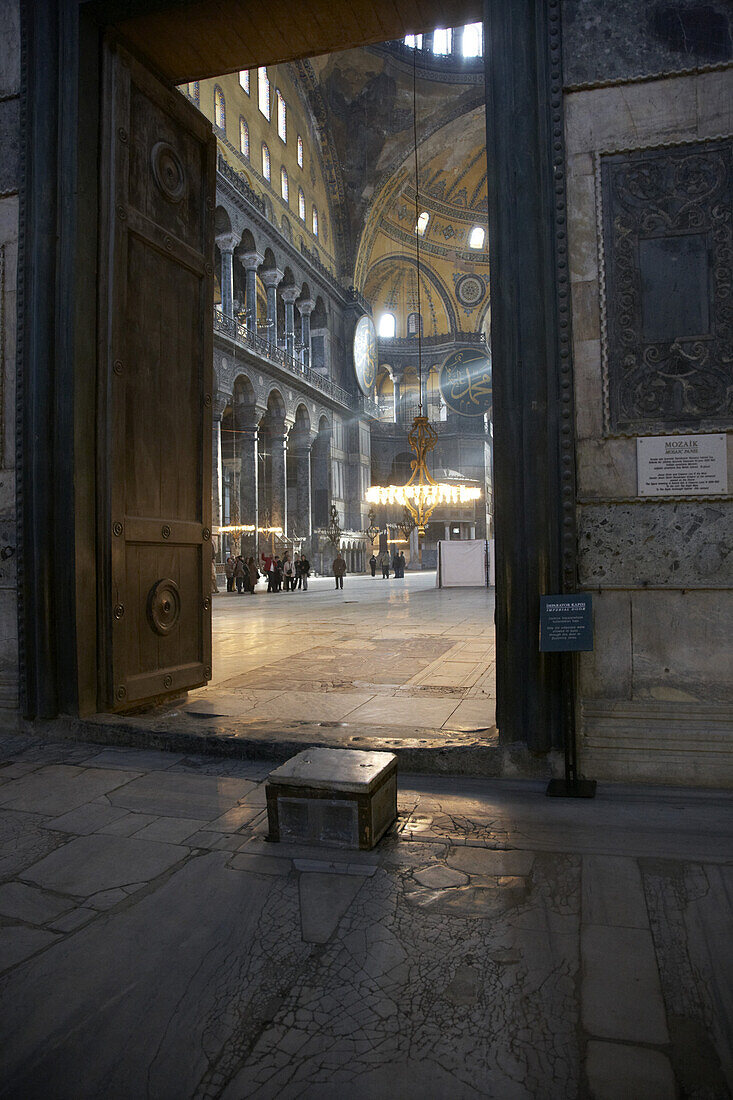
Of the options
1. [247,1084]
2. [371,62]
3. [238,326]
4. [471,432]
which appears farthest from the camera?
[471,432]

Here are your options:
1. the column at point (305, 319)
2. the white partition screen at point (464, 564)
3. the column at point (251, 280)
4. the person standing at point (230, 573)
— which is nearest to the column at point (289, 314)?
the column at point (305, 319)

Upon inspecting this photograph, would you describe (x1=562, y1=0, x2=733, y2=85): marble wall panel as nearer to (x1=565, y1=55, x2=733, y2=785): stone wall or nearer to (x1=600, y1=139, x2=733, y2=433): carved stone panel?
(x1=565, y1=55, x2=733, y2=785): stone wall

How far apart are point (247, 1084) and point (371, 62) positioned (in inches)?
1444

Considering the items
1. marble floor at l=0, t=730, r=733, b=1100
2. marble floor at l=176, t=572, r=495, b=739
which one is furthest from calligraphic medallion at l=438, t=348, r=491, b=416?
marble floor at l=0, t=730, r=733, b=1100

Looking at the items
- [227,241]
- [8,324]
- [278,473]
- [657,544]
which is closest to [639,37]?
[657,544]

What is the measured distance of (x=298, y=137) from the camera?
29953 millimetres

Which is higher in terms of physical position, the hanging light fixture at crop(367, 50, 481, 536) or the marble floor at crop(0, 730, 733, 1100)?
the hanging light fixture at crop(367, 50, 481, 536)

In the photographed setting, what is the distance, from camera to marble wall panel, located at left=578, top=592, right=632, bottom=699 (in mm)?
3371

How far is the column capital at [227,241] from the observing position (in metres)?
24.4

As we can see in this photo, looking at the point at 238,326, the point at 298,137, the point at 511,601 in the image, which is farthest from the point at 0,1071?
the point at 298,137

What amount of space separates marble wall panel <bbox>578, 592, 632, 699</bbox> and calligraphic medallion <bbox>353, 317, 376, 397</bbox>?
3408 cm

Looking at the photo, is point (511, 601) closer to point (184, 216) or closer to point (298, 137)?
point (184, 216)

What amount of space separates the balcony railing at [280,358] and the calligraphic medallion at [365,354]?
917 mm

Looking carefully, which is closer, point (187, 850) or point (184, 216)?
point (187, 850)
